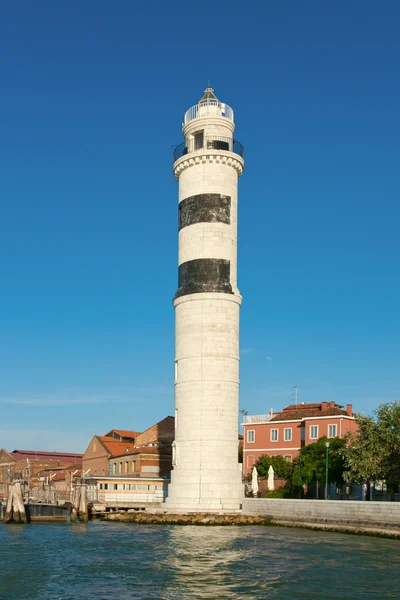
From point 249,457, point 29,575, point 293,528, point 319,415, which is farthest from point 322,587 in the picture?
point 249,457

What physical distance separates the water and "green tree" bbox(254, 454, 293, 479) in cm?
1598

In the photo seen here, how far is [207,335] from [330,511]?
11.9 m

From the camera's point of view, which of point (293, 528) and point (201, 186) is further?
point (201, 186)

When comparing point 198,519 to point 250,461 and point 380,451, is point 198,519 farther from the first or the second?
point 250,461

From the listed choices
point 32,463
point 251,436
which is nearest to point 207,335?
point 251,436

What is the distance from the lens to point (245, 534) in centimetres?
3256

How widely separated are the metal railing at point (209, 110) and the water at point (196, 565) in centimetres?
2529

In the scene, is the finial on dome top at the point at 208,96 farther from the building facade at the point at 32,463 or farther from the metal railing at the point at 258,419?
the building facade at the point at 32,463

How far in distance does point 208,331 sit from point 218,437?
5.99 m

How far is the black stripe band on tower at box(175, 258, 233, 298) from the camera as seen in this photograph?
41.6m

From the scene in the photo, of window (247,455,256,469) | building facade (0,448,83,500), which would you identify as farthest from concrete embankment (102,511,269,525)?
building facade (0,448,83,500)

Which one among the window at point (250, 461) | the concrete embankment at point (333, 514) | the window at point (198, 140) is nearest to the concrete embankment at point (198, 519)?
the concrete embankment at point (333, 514)

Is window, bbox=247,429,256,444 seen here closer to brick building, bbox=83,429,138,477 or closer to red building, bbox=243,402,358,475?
red building, bbox=243,402,358,475

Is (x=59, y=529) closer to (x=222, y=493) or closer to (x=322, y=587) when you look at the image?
(x=222, y=493)
